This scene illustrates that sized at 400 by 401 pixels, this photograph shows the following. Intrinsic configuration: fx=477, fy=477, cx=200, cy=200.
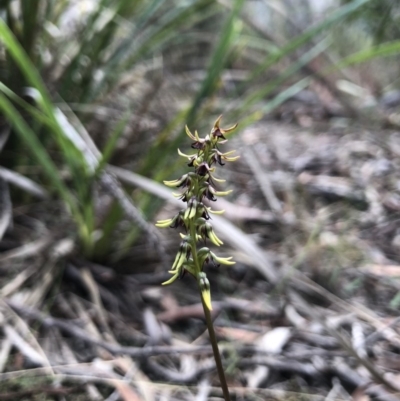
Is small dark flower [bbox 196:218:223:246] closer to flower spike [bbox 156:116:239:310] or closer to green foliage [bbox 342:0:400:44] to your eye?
flower spike [bbox 156:116:239:310]

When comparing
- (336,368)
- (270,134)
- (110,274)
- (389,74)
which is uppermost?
(389,74)

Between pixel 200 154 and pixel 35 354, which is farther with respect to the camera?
pixel 35 354

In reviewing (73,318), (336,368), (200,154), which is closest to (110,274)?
(73,318)

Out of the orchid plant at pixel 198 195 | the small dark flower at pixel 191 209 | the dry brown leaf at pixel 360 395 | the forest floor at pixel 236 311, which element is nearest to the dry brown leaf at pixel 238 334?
the forest floor at pixel 236 311

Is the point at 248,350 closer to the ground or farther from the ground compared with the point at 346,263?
closer to the ground

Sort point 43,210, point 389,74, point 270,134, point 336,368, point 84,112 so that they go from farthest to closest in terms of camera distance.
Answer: point 389,74 → point 270,134 → point 84,112 → point 43,210 → point 336,368

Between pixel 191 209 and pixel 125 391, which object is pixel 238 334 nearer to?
pixel 125 391

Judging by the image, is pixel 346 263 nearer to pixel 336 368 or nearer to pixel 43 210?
pixel 336 368

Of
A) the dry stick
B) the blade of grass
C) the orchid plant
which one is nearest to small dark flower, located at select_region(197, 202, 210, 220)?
the orchid plant

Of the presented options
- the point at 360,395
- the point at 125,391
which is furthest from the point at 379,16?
the point at 125,391
